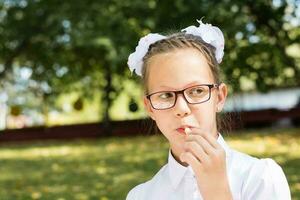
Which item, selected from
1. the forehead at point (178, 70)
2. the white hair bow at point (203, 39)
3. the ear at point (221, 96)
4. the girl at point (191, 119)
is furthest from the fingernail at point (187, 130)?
the white hair bow at point (203, 39)

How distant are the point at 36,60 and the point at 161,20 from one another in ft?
29.6

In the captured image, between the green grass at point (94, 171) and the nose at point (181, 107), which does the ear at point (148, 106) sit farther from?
the green grass at point (94, 171)

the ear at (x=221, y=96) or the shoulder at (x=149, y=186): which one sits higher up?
the ear at (x=221, y=96)

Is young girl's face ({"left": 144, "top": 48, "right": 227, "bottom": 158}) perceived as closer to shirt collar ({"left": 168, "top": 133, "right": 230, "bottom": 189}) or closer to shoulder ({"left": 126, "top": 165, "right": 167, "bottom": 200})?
shirt collar ({"left": 168, "top": 133, "right": 230, "bottom": 189})

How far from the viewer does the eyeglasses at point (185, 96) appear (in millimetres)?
1401

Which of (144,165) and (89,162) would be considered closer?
(144,165)

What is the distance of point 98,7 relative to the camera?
9.34 m

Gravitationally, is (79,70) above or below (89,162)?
Answer: above

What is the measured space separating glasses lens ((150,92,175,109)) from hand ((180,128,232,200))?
0.19 m

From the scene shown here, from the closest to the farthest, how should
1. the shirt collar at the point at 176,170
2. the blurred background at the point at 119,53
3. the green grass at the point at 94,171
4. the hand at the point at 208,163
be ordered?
the hand at the point at 208,163
the shirt collar at the point at 176,170
the green grass at the point at 94,171
the blurred background at the point at 119,53

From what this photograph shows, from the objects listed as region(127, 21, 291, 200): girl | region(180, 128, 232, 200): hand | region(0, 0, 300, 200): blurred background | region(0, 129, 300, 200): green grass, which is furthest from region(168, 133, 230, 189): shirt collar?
region(0, 129, 300, 200): green grass

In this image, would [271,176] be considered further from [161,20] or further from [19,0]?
[19,0]

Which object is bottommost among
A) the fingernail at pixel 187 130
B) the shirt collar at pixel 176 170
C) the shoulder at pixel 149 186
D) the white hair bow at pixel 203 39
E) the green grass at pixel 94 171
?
the green grass at pixel 94 171

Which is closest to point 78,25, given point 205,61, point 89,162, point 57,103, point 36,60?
point 89,162
